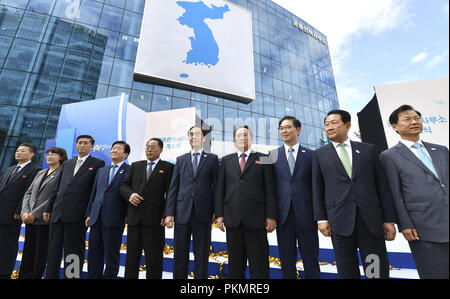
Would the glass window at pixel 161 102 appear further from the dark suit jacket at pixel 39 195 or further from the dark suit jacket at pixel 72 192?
the dark suit jacket at pixel 72 192

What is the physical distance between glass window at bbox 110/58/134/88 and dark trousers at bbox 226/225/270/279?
12.8 metres

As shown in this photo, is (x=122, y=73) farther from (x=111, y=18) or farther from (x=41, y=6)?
(x=41, y=6)

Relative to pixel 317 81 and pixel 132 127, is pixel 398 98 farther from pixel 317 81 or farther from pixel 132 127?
pixel 317 81

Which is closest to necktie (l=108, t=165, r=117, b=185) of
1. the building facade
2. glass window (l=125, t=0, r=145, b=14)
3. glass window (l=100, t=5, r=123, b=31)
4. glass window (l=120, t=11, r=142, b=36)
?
the building facade

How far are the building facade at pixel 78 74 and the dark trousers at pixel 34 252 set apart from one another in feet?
32.1

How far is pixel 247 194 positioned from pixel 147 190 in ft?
4.23

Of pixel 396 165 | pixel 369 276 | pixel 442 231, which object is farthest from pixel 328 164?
pixel 369 276

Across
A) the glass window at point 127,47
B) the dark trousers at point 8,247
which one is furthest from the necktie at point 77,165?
the glass window at point 127,47

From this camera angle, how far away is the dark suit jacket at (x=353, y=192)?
1.64 m

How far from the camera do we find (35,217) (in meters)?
2.63

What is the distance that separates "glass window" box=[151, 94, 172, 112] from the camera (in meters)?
A: 11.9

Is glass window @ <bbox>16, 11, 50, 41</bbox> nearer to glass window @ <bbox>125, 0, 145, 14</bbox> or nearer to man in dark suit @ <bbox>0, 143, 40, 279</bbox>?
glass window @ <bbox>125, 0, 145, 14</bbox>

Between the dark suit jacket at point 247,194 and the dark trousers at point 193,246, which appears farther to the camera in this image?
the dark trousers at point 193,246
